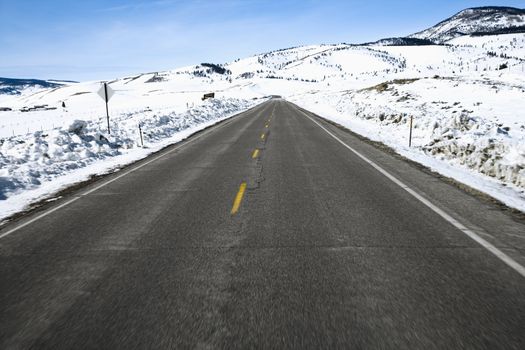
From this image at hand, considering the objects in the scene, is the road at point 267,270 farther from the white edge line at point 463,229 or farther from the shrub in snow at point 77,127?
the shrub in snow at point 77,127

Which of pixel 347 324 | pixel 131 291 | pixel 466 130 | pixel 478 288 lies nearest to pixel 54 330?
pixel 131 291

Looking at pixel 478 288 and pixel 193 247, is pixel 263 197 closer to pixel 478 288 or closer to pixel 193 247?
pixel 193 247

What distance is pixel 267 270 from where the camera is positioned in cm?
435

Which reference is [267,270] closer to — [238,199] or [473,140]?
[238,199]

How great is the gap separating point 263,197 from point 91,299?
169 inches

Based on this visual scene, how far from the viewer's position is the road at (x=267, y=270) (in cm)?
321

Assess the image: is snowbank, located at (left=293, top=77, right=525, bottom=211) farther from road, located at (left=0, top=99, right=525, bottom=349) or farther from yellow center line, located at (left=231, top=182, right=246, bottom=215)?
yellow center line, located at (left=231, top=182, right=246, bottom=215)

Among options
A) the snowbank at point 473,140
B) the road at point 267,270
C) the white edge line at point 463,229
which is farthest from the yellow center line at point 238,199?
the snowbank at point 473,140

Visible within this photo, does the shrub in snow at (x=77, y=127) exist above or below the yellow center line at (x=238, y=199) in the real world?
above

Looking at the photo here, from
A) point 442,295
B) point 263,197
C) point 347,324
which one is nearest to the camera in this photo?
point 347,324

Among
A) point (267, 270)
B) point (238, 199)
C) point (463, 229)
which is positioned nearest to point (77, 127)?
point (238, 199)

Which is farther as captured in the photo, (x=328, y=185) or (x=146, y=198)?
(x=328, y=185)

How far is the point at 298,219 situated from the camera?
6.20 metres

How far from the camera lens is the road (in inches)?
126
